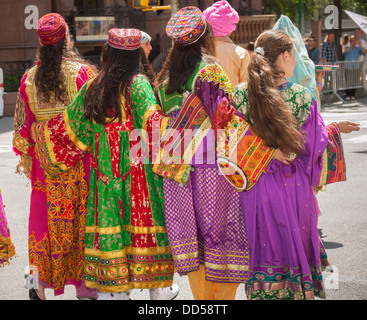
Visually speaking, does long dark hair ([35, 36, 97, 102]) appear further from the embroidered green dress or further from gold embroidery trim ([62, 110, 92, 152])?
the embroidered green dress

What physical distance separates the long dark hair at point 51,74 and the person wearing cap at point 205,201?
38.7 inches

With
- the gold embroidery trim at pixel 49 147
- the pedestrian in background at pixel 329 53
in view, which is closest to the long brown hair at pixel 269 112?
the gold embroidery trim at pixel 49 147

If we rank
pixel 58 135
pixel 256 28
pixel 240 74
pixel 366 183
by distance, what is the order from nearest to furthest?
pixel 58 135 < pixel 240 74 < pixel 366 183 < pixel 256 28

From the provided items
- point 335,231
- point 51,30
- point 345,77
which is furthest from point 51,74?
point 345,77

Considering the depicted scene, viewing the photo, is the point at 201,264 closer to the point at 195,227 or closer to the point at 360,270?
the point at 195,227

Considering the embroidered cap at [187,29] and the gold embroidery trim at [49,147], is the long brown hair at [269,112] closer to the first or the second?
the embroidered cap at [187,29]

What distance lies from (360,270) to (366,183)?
139 inches

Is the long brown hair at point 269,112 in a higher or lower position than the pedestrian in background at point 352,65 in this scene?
higher

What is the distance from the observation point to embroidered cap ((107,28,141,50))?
4270 mm

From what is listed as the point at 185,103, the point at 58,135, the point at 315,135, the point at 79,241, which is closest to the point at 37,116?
the point at 58,135

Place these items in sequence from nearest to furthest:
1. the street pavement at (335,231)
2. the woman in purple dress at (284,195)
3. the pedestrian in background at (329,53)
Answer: the woman in purple dress at (284,195)
the street pavement at (335,231)
the pedestrian in background at (329,53)

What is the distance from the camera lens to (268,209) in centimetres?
409

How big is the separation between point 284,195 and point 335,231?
297cm

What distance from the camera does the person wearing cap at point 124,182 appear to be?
13.9ft
